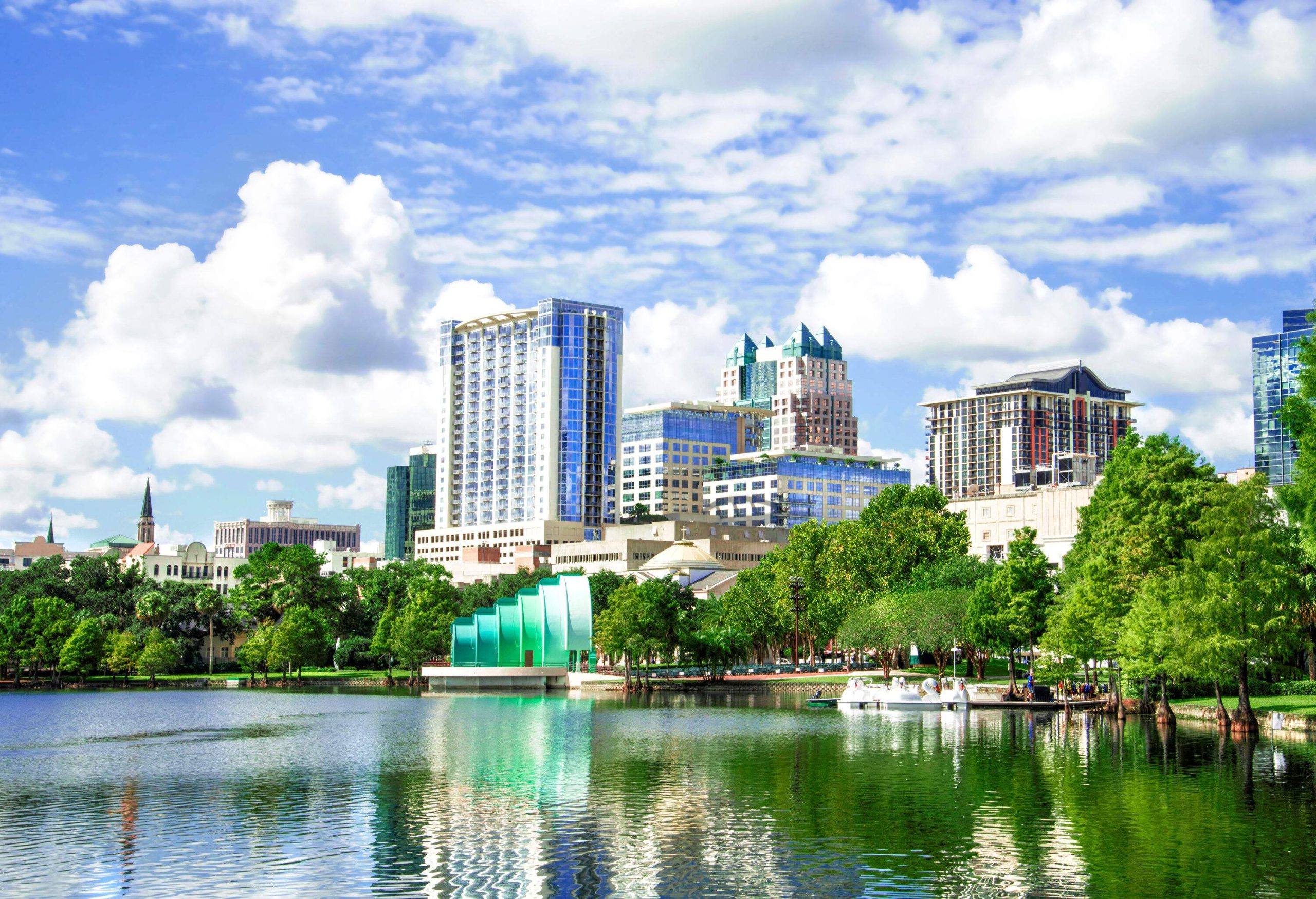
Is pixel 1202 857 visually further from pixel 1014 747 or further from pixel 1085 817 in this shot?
pixel 1014 747

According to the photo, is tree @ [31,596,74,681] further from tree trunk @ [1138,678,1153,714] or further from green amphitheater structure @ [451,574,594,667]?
tree trunk @ [1138,678,1153,714]

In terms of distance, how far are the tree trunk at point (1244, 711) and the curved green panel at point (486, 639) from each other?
9365 centimetres

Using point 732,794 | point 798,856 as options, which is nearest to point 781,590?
point 732,794

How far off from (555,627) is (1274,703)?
86.3m

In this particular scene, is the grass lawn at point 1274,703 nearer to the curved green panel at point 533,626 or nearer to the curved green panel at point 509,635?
the curved green panel at point 533,626

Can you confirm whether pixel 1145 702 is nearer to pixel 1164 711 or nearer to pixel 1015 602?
pixel 1164 711

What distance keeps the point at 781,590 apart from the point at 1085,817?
102m

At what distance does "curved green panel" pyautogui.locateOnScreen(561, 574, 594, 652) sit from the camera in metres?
147

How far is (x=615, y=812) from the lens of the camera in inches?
1678

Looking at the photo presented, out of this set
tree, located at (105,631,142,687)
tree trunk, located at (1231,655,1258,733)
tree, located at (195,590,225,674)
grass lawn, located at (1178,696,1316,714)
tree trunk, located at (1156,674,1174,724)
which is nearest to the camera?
tree trunk, located at (1231,655,1258,733)

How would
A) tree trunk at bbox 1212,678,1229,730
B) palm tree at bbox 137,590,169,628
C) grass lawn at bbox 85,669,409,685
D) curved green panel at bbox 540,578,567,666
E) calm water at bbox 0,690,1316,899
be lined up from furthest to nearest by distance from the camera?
palm tree at bbox 137,590,169,628, grass lawn at bbox 85,669,409,685, curved green panel at bbox 540,578,567,666, tree trunk at bbox 1212,678,1229,730, calm water at bbox 0,690,1316,899

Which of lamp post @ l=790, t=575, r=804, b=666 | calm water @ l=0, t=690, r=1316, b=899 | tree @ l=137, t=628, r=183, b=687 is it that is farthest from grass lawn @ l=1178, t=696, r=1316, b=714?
tree @ l=137, t=628, r=183, b=687

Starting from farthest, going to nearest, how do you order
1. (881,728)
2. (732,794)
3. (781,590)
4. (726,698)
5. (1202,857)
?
(781,590)
(726,698)
(881,728)
(732,794)
(1202,857)

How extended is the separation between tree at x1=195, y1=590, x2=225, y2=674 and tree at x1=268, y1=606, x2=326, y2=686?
1718 centimetres
